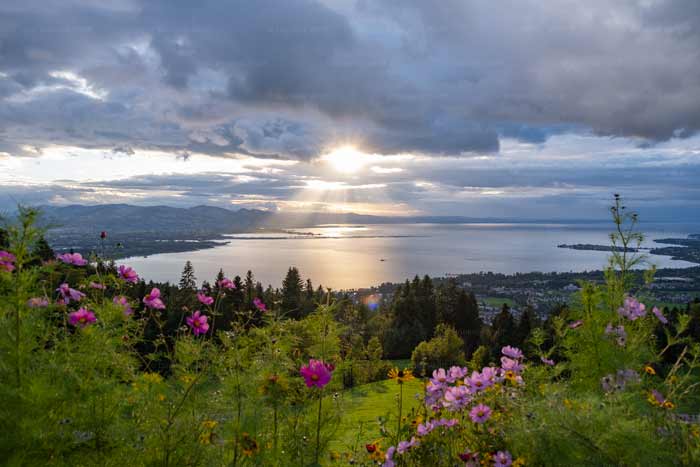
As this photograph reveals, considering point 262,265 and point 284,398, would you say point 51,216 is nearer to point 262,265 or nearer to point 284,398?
point 284,398

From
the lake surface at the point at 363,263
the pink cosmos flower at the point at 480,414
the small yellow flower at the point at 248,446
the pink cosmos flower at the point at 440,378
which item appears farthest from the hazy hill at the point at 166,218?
the pink cosmos flower at the point at 480,414

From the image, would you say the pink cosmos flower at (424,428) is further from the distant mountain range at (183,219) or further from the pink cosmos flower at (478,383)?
the distant mountain range at (183,219)

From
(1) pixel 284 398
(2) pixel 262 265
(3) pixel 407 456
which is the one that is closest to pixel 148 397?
(1) pixel 284 398

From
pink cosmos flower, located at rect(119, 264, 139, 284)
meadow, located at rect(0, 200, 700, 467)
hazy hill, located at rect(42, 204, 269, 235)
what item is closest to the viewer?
meadow, located at rect(0, 200, 700, 467)

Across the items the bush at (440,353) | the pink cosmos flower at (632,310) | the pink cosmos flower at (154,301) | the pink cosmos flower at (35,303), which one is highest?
the pink cosmos flower at (35,303)

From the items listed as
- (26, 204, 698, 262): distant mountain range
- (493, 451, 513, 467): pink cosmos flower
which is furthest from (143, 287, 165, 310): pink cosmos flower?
(26, 204, 698, 262): distant mountain range

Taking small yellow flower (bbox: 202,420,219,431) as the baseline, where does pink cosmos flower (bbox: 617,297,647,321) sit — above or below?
above

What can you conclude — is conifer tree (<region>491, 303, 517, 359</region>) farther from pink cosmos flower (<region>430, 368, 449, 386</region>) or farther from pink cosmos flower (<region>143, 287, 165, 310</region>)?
pink cosmos flower (<region>143, 287, 165, 310</region>)

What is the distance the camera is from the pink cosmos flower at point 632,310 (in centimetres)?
Result: 208

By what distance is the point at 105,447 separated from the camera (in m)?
1.58

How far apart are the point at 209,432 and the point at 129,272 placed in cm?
105

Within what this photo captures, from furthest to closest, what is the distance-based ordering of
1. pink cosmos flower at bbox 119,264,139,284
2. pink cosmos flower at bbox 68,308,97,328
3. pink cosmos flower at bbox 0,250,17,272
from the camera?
1. pink cosmos flower at bbox 119,264,139,284
2. pink cosmos flower at bbox 68,308,97,328
3. pink cosmos flower at bbox 0,250,17,272

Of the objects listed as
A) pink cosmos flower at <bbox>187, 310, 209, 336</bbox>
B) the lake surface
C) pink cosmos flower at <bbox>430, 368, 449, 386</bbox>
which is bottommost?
the lake surface

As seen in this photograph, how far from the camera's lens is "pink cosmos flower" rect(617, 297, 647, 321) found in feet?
6.82
